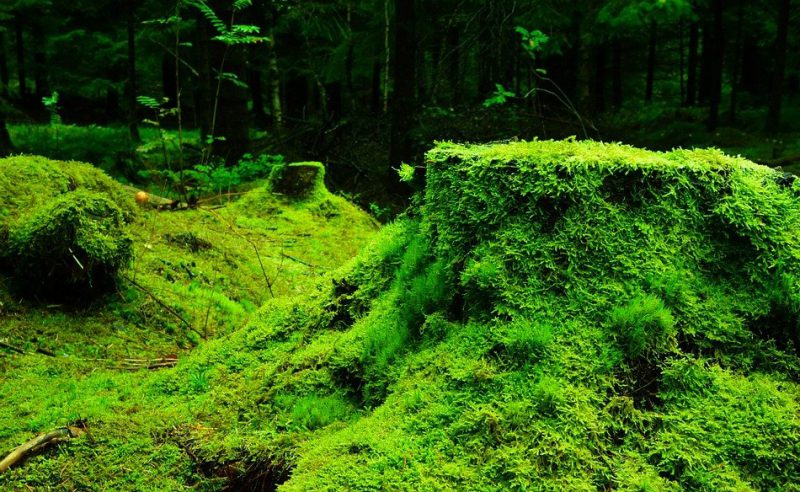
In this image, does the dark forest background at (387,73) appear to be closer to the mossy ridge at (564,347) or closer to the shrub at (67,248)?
the shrub at (67,248)

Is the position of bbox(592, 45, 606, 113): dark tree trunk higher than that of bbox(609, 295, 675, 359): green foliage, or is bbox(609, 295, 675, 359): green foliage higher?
bbox(592, 45, 606, 113): dark tree trunk

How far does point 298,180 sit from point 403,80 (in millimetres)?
3744

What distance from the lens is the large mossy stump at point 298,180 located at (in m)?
8.74

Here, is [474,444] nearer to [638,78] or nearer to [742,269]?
[742,269]

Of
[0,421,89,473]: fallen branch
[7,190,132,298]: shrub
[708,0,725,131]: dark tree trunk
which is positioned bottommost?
[0,421,89,473]: fallen branch

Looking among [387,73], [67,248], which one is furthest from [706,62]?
[67,248]

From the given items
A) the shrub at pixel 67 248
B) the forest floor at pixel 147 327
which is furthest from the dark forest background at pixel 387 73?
the shrub at pixel 67 248

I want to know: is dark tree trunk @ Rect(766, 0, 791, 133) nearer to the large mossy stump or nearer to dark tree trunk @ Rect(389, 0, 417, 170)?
dark tree trunk @ Rect(389, 0, 417, 170)

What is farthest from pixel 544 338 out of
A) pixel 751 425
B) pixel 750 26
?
pixel 750 26

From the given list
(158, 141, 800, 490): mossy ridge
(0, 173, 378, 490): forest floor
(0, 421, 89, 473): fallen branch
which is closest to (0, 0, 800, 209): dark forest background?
(0, 173, 378, 490): forest floor

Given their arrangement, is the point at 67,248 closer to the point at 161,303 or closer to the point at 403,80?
the point at 161,303

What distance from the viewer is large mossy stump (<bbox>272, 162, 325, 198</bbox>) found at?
8742 millimetres

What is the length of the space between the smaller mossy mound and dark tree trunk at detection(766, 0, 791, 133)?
16.4m

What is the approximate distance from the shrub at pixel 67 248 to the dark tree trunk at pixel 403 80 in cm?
733
